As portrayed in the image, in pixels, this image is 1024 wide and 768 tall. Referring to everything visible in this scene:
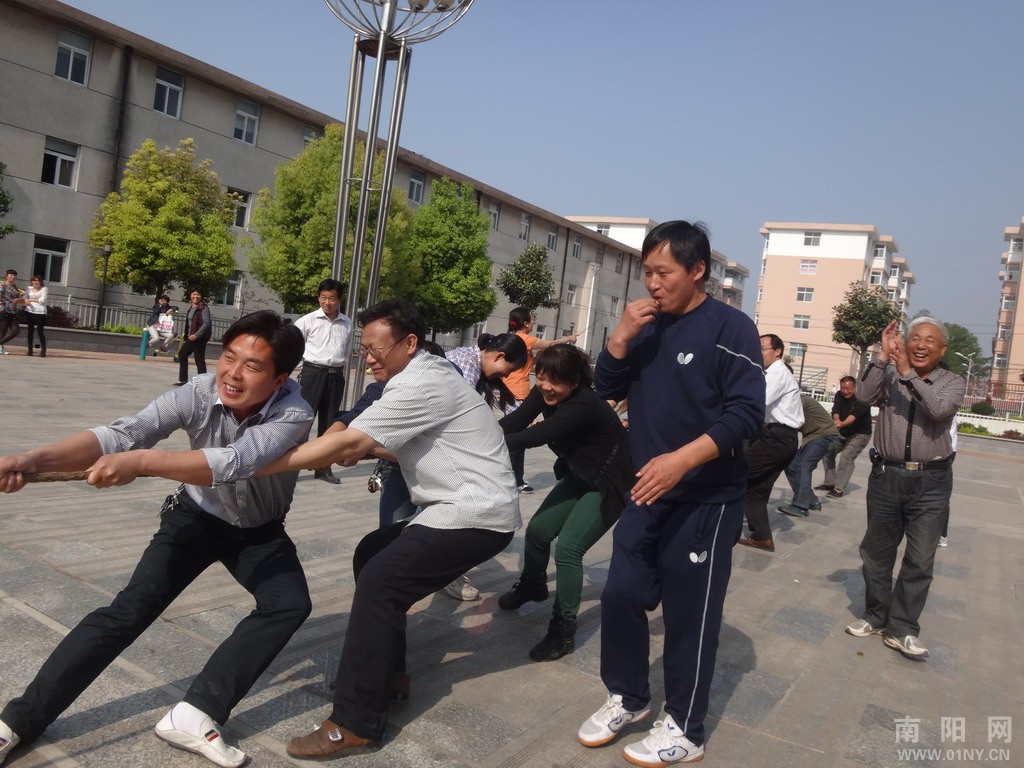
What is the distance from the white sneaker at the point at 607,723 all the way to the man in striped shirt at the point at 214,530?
117cm

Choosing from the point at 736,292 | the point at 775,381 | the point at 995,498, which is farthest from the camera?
the point at 736,292

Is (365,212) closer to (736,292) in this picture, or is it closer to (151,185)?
(151,185)

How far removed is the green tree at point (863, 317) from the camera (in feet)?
126

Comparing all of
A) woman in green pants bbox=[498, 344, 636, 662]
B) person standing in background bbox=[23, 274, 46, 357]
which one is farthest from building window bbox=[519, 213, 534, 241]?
woman in green pants bbox=[498, 344, 636, 662]

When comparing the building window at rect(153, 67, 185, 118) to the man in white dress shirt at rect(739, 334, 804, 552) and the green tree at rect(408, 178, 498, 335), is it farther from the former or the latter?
the man in white dress shirt at rect(739, 334, 804, 552)

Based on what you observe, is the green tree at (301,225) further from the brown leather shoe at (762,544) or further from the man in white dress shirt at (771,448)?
the brown leather shoe at (762,544)

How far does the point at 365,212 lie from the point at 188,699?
20.5ft

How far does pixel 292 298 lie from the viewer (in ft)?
87.1

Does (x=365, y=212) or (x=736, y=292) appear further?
(x=736, y=292)

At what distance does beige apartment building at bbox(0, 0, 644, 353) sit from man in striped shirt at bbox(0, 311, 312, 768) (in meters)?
23.7

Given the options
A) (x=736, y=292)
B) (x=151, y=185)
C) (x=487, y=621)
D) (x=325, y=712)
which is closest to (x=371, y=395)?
(x=487, y=621)

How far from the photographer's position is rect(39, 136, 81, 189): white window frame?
23125 millimetres

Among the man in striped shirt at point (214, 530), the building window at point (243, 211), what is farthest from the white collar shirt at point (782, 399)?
the building window at point (243, 211)

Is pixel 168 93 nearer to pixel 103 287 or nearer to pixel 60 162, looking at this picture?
pixel 60 162
